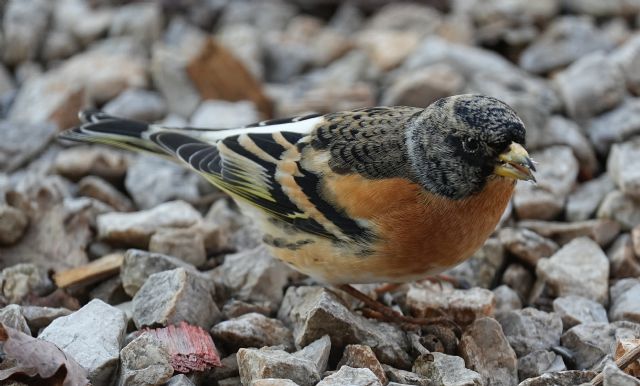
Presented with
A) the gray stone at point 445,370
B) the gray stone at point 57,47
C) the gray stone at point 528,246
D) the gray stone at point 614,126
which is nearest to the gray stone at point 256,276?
the gray stone at point 445,370

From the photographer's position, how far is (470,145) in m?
3.09

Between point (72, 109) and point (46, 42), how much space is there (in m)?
0.97

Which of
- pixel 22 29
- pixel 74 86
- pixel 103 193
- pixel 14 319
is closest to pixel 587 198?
pixel 103 193

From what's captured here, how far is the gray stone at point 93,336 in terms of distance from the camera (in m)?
2.78

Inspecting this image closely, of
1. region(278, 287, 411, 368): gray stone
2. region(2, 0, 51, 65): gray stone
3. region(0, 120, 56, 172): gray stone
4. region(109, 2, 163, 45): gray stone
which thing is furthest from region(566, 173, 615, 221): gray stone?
region(2, 0, 51, 65): gray stone

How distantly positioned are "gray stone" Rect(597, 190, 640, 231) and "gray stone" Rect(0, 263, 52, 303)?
2372 mm

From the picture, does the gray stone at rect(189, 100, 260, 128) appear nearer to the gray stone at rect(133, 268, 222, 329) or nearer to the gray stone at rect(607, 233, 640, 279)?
the gray stone at rect(133, 268, 222, 329)

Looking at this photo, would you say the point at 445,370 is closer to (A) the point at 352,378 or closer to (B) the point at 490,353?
(B) the point at 490,353

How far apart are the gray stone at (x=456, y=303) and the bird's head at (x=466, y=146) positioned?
425 mm

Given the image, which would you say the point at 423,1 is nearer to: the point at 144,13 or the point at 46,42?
the point at 144,13

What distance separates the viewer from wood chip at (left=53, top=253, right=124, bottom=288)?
11.4 feet

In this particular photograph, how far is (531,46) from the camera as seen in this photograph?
5.49 meters

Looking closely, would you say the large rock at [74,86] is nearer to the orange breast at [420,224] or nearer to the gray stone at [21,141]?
the gray stone at [21,141]

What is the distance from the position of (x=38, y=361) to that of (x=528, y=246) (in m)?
2.06
